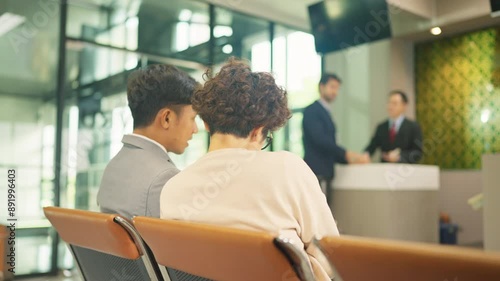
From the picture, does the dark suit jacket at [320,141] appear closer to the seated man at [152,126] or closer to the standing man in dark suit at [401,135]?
the standing man in dark suit at [401,135]

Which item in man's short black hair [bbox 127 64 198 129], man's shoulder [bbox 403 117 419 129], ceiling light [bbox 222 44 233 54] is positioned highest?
ceiling light [bbox 222 44 233 54]

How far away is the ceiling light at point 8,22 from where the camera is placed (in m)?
4.30

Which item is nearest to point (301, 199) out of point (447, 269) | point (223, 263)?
point (223, 263)

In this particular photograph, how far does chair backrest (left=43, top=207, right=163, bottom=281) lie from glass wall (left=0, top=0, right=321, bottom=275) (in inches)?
105

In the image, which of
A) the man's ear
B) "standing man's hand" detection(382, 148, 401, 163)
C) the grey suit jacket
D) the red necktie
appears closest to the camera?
the grey suit jacket

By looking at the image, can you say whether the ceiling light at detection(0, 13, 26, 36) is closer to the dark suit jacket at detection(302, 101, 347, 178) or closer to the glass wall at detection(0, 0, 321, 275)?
the glass wall at detection(0, 0, 321, 275)

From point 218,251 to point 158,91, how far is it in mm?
918

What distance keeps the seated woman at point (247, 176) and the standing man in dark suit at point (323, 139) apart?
317 centimetres

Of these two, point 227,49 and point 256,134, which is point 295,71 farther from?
point 256,134

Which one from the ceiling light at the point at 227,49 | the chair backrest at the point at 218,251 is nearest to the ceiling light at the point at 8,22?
the ceiling light at the point at 227,49

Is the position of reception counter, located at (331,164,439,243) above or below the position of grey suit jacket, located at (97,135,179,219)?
below

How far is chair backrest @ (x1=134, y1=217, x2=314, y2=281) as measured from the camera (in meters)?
0.71

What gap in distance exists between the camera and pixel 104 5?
4973mm

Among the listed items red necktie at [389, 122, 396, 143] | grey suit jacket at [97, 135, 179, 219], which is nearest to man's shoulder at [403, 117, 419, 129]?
red necktie at [389, 122, 396, 143]
